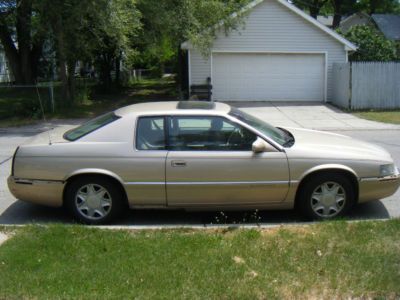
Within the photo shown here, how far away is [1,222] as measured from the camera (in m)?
5.94

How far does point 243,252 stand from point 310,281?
0.74 m

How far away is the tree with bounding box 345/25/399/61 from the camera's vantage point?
23.3 meters

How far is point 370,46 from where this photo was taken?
2391 centimetres

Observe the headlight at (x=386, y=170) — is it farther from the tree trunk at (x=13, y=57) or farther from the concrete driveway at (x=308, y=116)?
the tree trunk at (x=13, y=57)

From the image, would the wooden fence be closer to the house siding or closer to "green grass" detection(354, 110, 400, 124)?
"green grass" detection(354, 110, 400, 124)

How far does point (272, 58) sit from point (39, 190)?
18445 mm

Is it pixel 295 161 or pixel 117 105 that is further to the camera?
pixel 117 105

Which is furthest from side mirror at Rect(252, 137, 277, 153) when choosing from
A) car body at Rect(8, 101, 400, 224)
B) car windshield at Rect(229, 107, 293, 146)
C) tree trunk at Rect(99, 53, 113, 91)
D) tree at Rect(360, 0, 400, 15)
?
tree at Rect(360, 0, 400, 15)

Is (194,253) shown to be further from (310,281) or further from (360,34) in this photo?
(360,34)

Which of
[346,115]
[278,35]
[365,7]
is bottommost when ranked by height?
[346,115]

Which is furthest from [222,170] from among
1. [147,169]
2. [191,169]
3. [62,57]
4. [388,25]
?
[388,25]

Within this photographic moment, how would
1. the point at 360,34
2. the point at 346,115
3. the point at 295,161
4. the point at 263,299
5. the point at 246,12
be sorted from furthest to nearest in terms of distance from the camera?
the point at 360,34
the point at 246,12
the point at 346,115
the point at 295,161
the point at 263,299

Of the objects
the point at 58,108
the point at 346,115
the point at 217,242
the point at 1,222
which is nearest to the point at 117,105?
the point at 58,108

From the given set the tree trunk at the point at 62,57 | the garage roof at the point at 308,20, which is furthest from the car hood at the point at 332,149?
the garage roof at the point at 308,20
